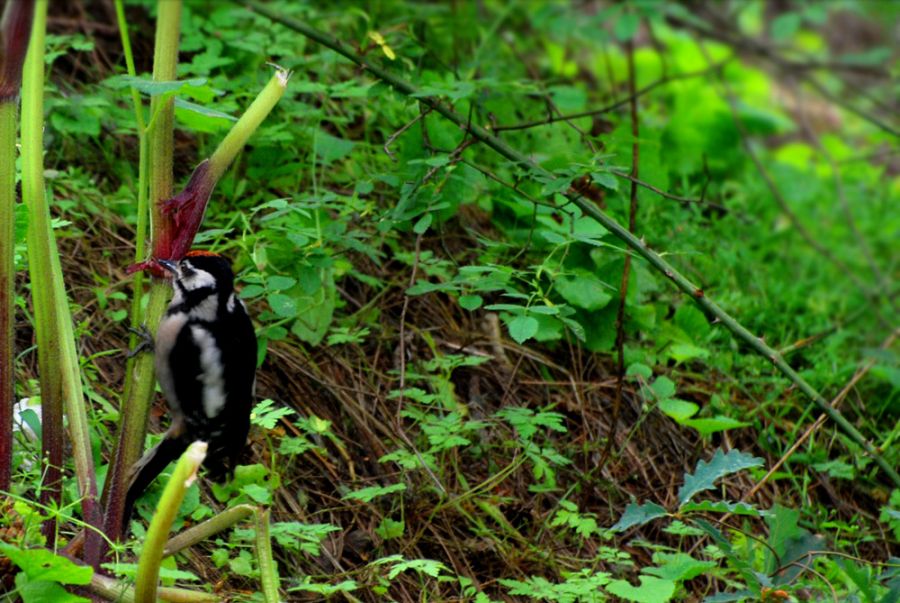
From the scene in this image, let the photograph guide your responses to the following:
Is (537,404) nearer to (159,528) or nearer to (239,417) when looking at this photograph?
(239,417)

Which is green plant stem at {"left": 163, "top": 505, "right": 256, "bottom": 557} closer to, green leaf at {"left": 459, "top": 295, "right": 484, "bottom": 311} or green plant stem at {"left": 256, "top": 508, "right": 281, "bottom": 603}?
green plant stem at {"left": 256, "top": 508, "right": 281, "bottom": 603}

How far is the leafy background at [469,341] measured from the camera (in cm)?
327

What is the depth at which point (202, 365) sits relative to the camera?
2842mm

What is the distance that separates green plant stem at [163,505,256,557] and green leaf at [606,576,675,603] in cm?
103

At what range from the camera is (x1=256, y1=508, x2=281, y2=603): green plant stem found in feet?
8.63

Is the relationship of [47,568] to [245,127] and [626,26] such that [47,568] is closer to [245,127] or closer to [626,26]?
[245,127]

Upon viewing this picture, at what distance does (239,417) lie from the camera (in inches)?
116

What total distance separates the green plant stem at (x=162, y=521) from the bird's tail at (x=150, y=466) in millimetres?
355

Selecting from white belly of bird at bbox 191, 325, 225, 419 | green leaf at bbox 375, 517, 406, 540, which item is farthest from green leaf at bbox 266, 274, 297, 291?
green leaf at bbox 375, 517, 406, 540

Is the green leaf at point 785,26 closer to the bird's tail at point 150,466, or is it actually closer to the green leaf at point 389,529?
the green leaf at point 389,529

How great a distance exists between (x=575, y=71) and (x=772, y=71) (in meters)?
4.15

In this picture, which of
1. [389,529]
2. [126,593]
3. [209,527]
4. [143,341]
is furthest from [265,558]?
[389,529]

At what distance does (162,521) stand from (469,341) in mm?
1859

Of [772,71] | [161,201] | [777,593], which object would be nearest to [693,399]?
[777,593]
